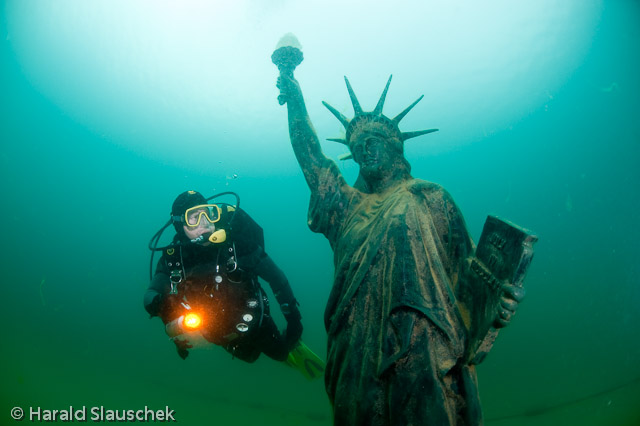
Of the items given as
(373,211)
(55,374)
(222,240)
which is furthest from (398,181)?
(55,374)

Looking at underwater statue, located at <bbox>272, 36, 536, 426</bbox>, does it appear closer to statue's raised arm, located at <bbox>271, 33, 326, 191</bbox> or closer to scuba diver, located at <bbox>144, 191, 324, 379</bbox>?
statue's raised arm, located at <bbox>271, 33, 326, 191</bbox>

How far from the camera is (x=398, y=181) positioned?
373 centimetres

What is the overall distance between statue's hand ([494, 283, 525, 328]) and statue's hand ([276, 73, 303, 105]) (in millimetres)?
3302

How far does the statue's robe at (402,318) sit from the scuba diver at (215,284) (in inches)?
101

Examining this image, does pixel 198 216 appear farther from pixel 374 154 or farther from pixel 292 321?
pixel 374 154

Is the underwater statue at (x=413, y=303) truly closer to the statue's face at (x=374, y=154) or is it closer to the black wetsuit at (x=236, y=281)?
the statue's face at (x=374, y=154)

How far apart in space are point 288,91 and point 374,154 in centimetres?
157

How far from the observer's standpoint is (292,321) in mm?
6320

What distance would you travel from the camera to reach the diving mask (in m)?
5.47

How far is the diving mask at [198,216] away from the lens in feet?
17.9

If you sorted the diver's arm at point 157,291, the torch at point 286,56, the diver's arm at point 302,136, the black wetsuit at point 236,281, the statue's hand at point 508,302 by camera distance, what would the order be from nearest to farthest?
the statue's hand at point 508,302 < the diver's arm at point 302,136 < the torch at point 286,56 < the diver's arm at point 157,291 < the black wetsuit at point 236,281

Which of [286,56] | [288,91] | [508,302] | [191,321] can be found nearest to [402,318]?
[508,302]

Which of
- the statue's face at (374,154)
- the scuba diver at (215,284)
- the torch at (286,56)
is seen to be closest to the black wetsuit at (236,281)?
the scuba diver at (215,284)

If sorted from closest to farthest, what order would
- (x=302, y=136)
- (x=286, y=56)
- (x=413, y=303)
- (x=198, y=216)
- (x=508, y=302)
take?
1. (x=508, y=302)
2. (x=413, y=303)
3. (x=302, y=136)
4. (x=286, y=56)
5. (x=198, y=216)
